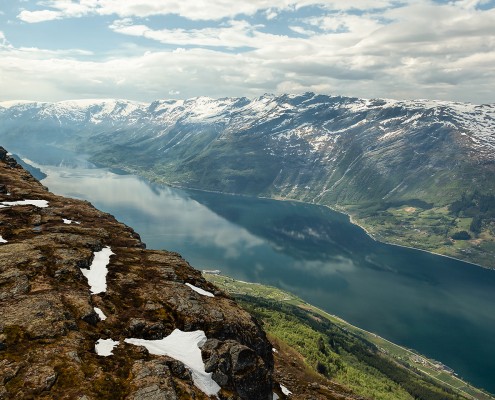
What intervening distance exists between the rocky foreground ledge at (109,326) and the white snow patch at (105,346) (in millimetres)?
101

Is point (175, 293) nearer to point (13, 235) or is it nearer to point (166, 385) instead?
point (166, 385)

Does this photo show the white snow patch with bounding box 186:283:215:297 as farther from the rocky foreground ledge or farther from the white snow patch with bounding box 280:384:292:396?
the white snow patch with bounding box 280:384:292:396

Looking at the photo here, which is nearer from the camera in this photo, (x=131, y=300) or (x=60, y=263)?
(x=131, y=300)

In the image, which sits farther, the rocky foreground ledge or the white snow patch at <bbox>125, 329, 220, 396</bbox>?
the white snow patch at <bbox>125, 329, 220, 396</bbox>

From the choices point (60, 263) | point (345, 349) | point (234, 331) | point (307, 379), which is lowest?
point (345, 349)

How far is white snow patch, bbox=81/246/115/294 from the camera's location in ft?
180

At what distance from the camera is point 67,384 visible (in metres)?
33.9

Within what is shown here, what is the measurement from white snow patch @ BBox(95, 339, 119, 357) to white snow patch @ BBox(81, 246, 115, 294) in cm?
1186

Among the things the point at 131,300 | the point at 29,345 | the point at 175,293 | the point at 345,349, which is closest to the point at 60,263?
the point at 131,300

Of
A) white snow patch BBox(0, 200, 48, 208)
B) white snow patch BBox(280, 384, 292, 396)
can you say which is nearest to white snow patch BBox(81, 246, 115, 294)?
white snow patch BBox(280, 384, 292, 396)

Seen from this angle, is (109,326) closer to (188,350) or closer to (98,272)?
(188,350)

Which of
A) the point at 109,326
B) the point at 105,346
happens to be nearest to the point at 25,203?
the point at 109,326

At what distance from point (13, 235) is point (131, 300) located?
30.5m

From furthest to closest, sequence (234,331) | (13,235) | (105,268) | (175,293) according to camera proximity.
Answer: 1. (13,235)
2. (105,268)
3. (175,293)
4. (234,331)
